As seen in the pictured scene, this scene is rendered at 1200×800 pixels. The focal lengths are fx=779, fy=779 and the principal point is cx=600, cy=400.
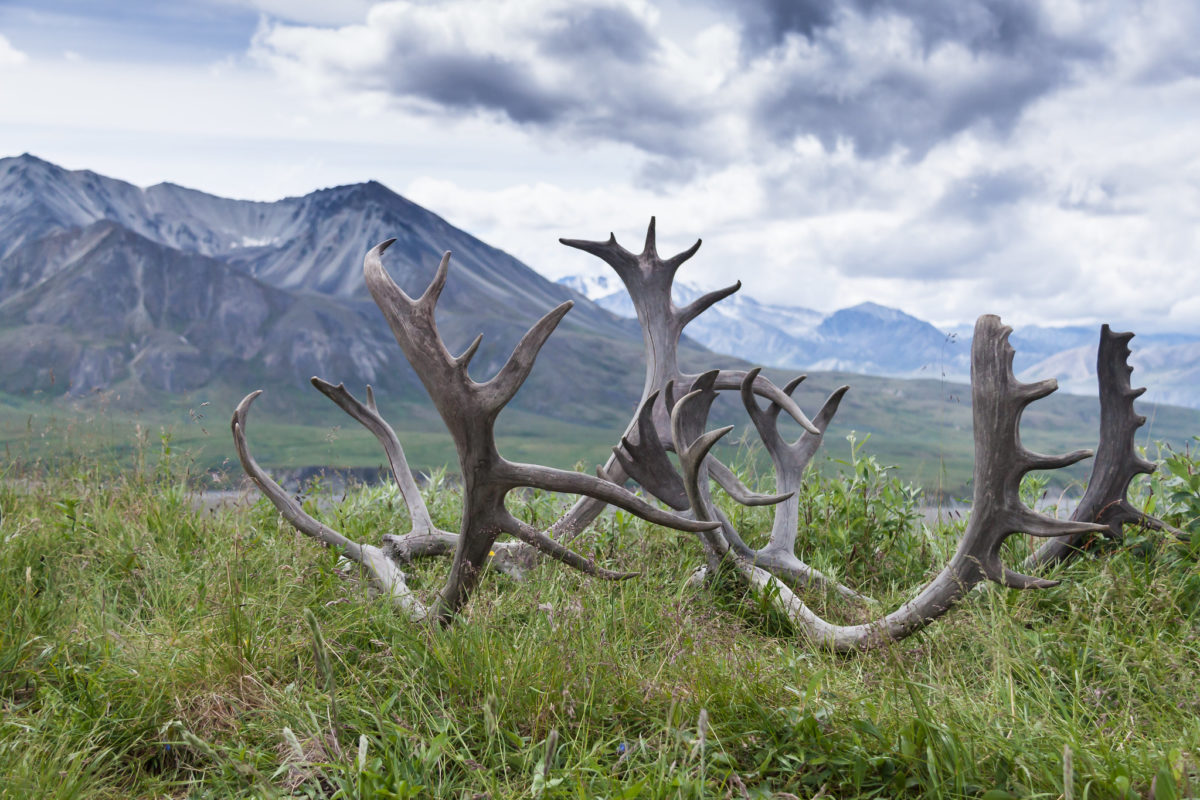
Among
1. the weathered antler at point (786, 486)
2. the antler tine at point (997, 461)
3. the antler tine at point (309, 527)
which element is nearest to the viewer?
the antler tine at point (997, 461)

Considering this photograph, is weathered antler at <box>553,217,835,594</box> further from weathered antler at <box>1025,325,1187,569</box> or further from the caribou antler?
weathered antler at <box>1025,325,1187,569</box>

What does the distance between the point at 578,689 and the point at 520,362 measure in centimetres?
149

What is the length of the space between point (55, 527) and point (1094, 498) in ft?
24.7

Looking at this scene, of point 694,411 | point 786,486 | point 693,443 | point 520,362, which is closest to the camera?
point 520,362

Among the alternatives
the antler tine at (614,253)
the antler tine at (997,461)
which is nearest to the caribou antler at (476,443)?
the antler tine at (997,461)

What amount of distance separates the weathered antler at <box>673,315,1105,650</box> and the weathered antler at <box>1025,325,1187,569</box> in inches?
30.7

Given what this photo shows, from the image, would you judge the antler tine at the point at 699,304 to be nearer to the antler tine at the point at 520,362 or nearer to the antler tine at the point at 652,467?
the antler tine at the point at 652,467

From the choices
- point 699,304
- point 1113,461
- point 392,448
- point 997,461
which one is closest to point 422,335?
point 392,448

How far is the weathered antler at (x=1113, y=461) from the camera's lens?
4641 mm

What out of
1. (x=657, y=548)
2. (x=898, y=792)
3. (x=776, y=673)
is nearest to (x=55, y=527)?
(x=657, y=548)

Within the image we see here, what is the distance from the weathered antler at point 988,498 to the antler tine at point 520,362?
3.23 ft

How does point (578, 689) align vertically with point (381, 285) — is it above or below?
below

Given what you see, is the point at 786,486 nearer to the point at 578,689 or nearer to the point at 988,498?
the point at 988,498

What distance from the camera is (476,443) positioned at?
3953mm
